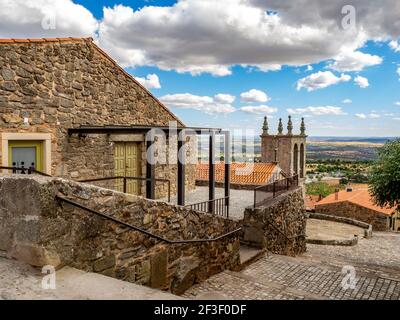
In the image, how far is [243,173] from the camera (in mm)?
21203

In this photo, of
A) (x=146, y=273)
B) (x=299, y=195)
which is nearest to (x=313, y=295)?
(x=146, y=273)

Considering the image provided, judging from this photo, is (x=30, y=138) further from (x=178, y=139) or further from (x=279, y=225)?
(x=279, y=225)

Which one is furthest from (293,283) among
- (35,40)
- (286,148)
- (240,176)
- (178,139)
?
(286,148)

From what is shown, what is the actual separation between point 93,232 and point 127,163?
740 centimetres

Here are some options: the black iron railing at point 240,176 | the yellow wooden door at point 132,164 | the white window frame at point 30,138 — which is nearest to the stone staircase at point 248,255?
the yellow wooden door at point 132,164

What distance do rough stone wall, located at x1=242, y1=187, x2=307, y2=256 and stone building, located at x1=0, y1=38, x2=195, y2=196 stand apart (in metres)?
3.93

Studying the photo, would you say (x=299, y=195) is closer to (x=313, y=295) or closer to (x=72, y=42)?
(x=313, y=295)

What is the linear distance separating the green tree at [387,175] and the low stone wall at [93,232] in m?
10.6

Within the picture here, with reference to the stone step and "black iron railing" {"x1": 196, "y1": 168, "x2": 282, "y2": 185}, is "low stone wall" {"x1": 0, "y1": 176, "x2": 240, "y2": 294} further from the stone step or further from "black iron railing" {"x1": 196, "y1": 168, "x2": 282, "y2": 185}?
"black iron railing" {"x1": 196, "y1": 168, "x2": 282, "y2": 185}

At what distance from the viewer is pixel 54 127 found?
8258 millimetres

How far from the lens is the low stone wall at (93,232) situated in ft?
11.0

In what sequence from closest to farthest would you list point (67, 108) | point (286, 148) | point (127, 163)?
point (67, 108) → point (127, 163) → point (286, 148)

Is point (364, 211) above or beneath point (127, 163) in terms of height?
beneath

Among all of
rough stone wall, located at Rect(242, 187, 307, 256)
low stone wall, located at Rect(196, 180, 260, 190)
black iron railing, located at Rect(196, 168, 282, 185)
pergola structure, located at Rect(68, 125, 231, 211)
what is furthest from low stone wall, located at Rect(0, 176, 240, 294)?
black iron railing, located at Rect(196, 168, 282, 185)
